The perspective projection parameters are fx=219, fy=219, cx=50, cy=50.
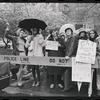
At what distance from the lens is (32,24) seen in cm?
561

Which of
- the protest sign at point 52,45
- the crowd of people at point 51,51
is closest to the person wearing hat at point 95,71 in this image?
the crowd of people at point 51,51

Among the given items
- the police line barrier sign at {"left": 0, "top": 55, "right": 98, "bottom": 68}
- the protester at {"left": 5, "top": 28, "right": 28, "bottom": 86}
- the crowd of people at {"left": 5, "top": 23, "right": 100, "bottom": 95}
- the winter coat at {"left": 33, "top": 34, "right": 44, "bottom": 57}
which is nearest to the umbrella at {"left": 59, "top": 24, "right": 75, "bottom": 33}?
the crowd of people at {"left": 5, "top": 23, "right": 100, "bottom": 95}

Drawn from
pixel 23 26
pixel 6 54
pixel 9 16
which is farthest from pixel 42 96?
pixel 9 16

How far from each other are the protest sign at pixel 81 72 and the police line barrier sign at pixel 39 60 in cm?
13

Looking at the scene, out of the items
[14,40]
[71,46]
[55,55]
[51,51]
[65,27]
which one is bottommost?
[55,55]

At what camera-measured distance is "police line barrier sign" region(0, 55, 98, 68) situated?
18.4 feet

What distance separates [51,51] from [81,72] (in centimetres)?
94

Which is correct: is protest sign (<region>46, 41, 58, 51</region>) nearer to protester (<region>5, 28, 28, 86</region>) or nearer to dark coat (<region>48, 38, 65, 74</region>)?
dark coat (<region>48, 38, 65, 74</region>)

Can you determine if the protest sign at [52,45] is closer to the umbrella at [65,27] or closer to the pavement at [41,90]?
the umbrella at [65,27]

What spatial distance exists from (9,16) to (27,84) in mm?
1865

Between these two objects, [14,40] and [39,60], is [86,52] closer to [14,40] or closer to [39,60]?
[39,60]

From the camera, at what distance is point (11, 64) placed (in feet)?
18.9

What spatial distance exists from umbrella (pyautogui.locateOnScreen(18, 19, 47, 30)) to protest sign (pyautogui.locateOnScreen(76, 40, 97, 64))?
106 centimetres

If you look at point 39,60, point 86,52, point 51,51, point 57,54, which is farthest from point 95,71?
point 39,60
